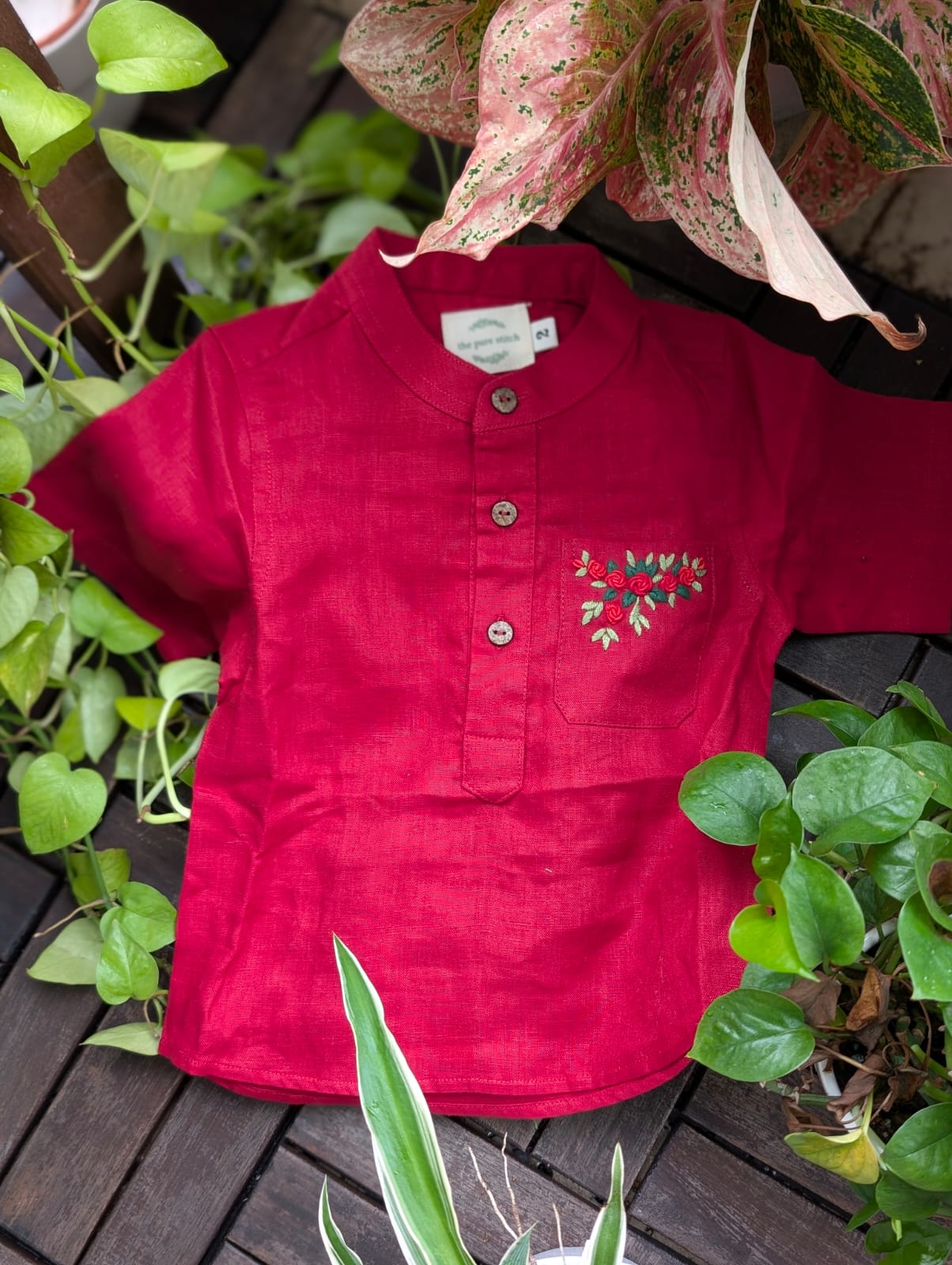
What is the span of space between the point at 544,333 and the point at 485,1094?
599 mm

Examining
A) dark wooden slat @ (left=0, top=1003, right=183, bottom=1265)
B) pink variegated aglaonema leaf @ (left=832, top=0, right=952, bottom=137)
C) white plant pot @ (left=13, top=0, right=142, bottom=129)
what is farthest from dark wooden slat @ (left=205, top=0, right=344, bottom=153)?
dark wooden slat @ (left=0, top=1003, right=183, bottom=1265)

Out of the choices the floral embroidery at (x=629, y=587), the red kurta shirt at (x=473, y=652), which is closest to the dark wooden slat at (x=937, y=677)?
the red kurta shirt at (x=473, y=652)

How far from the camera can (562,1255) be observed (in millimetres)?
794

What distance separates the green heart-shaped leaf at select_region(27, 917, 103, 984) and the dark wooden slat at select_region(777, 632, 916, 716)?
64 centimetres

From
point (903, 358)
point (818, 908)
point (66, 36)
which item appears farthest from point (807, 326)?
point (66, 36)

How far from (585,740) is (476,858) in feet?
0.41

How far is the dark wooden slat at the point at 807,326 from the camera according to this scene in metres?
1.00

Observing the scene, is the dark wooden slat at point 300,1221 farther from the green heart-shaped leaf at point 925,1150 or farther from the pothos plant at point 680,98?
the pothos plant at point 680,98

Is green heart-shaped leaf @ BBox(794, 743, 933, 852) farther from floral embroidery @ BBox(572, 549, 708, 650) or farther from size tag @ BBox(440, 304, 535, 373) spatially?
size tag @ BBox(440, 304, 535, 373)

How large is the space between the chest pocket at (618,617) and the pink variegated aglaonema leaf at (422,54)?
321 millimetres

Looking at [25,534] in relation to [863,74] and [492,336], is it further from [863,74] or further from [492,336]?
[863,74]

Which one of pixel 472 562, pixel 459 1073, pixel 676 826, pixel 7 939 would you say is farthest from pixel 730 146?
pixel 7 939

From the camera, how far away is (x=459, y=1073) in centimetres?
84

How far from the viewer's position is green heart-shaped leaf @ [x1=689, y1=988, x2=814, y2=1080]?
64 centimetres
